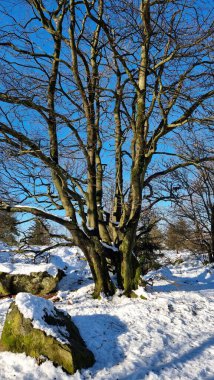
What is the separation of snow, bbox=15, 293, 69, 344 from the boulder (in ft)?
17.0

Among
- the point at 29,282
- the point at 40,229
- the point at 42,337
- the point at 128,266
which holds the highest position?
the point at 40,229

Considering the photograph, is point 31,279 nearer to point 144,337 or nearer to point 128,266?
point 128,266

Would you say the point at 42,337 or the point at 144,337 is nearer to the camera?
the point at 42,337

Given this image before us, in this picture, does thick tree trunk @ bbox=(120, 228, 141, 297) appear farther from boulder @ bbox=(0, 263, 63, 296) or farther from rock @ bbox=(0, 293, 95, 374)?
boulder @ bbox=(0, 263, 63, 296)

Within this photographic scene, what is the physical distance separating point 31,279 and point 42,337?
6257 millimetres

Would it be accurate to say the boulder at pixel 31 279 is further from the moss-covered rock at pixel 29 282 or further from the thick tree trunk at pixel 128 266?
the thick tree trunk at pixel 128 266

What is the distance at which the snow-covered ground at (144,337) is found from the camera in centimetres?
421

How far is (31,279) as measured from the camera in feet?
34.1

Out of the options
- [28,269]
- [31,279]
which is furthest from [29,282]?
[28,269]

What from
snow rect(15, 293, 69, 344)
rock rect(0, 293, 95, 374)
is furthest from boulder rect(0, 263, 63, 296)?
rock rect(0, 293, 95, 374)

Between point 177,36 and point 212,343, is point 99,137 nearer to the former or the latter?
point 177,36

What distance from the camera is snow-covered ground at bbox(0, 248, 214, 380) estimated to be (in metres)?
4.21

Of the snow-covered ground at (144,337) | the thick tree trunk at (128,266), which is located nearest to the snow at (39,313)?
the snow-covered ground at (144,337)

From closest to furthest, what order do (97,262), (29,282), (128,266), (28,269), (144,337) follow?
(144,337)
(97,262)
(128,266)
(29,282)
(28,269)
